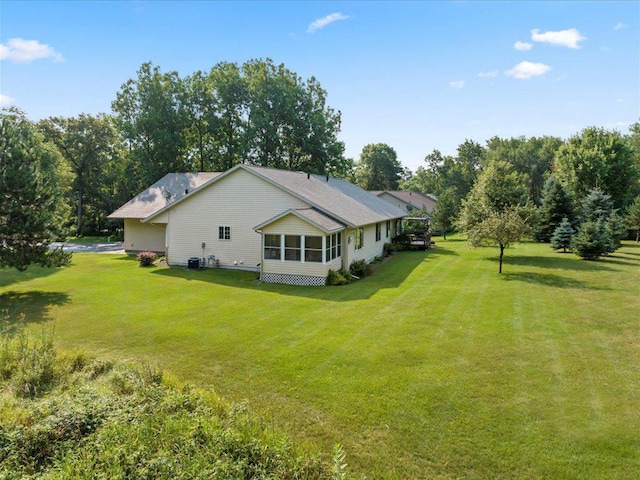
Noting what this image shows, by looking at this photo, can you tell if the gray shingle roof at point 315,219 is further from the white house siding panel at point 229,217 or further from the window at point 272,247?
the white house siding panel at point 229,217

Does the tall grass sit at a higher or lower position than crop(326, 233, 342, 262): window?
lower

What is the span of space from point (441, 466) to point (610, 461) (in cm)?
253

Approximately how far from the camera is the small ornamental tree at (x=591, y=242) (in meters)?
23.6

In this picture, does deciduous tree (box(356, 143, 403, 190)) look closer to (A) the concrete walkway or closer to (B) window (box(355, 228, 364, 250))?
(A) the concrete walkway

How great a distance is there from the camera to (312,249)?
58.7 feet

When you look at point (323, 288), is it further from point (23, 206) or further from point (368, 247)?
point (23, 206)

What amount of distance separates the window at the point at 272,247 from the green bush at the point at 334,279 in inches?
107

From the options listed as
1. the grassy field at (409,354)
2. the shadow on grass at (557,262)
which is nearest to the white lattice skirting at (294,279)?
the grassy field at (409,354)

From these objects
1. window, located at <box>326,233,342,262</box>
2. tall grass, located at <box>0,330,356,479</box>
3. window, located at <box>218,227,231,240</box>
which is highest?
window, located at <box>218,227,231,240</box>

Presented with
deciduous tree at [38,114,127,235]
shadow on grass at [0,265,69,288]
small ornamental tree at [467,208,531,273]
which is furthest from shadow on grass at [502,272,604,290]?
deciduous tree at [38,114,127,235]

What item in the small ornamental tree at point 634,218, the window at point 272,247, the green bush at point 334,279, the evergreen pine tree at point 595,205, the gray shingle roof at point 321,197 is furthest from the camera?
the small ornamental tree at point 634,218

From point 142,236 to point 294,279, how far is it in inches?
636

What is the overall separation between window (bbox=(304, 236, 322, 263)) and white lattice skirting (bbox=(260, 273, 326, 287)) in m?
0.86

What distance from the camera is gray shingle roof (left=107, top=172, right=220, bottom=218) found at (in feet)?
92.3
